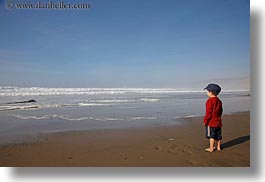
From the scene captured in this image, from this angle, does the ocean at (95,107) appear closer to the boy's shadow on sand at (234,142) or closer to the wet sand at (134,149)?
the wet sand at (134,149)

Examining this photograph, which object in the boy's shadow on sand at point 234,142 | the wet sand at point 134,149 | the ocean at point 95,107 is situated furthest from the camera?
the ocean at point 95,107

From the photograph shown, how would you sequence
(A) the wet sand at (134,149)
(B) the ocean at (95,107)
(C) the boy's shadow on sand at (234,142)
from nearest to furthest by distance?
(A) the wet sand at (134,149)
(C) the boy's shadow on sand at (234,142)
(B) the ocean at (95,107)

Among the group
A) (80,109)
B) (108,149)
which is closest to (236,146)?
(108,149)

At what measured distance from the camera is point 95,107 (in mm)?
3236

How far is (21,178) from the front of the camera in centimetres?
221

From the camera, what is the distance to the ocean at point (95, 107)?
100.0 inches

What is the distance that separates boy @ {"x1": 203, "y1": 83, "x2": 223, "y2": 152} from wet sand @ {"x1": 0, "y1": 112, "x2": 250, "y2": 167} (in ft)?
0.34

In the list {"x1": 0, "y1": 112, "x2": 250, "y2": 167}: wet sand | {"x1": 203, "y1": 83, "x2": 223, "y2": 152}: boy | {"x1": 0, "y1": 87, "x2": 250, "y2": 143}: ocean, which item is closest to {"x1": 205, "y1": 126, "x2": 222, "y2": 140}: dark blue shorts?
{"x1": 203, "y1": 83, "x2": 223, "y2": 152}: boy

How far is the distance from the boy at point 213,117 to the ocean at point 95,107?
0.14 m

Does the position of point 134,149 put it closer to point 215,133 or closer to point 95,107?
point 215,133

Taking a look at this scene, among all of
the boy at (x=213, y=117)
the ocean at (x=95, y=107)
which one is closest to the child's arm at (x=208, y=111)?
the boy at (x=213, y=117)

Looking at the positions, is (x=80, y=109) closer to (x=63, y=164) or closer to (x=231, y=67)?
(x=63, y=164)

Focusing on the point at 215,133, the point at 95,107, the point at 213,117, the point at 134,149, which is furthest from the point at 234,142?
the point at 95,107

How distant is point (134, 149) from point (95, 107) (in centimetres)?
112
